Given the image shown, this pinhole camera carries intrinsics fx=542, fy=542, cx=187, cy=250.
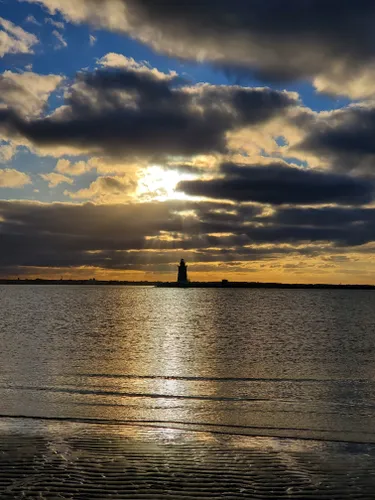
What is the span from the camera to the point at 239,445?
1534 cm

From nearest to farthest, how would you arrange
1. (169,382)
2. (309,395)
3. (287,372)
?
(309,395), (169,382), (287,372)

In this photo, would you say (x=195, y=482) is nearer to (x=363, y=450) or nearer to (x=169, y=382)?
(x=363, y=450)

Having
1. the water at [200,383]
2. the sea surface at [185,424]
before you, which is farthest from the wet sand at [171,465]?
the water at [200,383]

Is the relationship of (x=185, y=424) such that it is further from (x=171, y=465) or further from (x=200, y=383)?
(x=200, y=383)

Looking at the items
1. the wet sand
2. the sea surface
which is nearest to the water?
the sea surface

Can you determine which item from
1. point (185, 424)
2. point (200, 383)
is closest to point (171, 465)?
point (185, 424)

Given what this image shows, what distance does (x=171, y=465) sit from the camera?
505 inches

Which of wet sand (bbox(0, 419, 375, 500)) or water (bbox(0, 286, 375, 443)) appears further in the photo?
water (bbox(0, 286, 375, 443))

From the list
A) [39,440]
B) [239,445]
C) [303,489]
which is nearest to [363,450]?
[239,445]

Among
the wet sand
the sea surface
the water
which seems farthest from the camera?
the water

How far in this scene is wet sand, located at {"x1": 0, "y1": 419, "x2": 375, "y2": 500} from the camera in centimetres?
1098

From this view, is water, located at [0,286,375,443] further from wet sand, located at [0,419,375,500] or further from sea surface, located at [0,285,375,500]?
wet sand, located at [0,419,375,500]

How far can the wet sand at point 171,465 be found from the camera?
10984 mm

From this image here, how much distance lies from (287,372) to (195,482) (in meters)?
22.1
